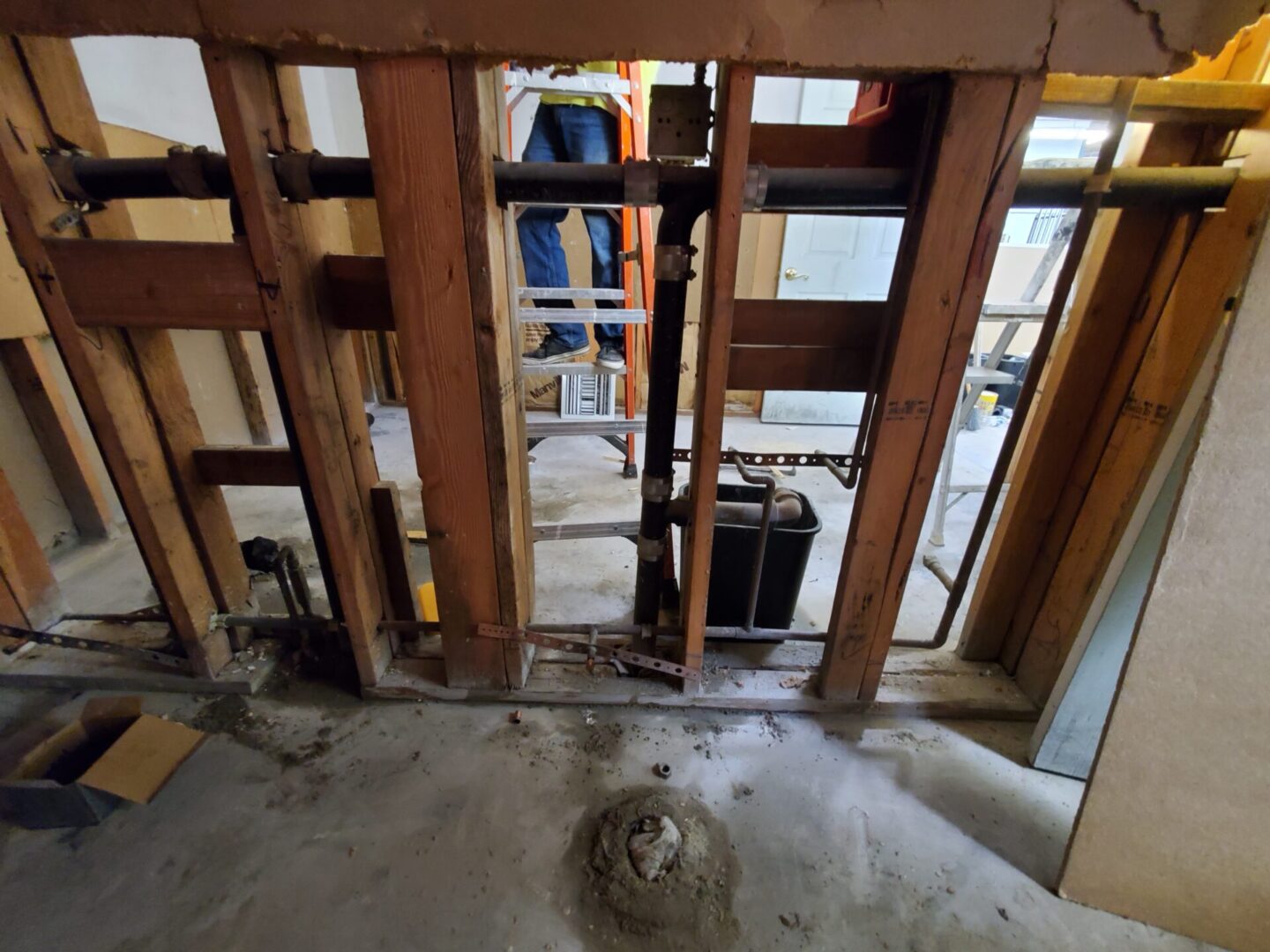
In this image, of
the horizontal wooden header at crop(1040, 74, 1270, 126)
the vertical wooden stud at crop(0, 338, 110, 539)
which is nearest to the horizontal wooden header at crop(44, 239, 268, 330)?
the vertical wooden stud at crop(0, 338, 110, 539)

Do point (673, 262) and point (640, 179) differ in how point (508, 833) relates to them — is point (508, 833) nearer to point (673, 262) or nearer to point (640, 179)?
point (673, 262)

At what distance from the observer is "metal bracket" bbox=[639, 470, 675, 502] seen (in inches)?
51.1

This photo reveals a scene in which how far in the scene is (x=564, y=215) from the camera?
8.03ft

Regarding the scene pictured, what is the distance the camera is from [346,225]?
154 inches

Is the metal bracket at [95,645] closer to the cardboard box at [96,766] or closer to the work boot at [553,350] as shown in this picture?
the cardboard box at [96,766]

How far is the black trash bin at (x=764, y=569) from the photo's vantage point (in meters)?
1.47

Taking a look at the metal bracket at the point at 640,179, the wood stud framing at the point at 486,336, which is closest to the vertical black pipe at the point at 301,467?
the wood stud framing at the point at 486,336

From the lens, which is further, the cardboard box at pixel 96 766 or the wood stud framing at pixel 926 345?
the cardboard box at pixel 96 766

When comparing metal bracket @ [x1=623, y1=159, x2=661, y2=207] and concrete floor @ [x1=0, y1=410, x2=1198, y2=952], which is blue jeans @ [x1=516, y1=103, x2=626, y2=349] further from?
concrete floor @ [x1=0, y1=410, x2=1198, y2=952]

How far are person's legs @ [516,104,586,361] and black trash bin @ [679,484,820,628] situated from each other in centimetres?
137

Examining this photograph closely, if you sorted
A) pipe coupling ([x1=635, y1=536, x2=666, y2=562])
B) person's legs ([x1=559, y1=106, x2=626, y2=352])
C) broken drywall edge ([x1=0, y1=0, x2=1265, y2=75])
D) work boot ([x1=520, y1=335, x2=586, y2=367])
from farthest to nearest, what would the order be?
work boot ([x1=520, y1=335, x2=586, y2=367]), person's legs ([x1=559, y1=106, x2=626, y2=352]), pipe coupling ([x1=635, y1=536, x2=666, y2=562]), broken drywall edge ([x1=0, y1=0, x2=1265, y2=75])

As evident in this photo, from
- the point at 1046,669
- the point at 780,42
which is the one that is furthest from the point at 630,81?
the point at 1046,669

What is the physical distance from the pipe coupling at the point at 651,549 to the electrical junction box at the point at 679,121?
A: 2.88 ft

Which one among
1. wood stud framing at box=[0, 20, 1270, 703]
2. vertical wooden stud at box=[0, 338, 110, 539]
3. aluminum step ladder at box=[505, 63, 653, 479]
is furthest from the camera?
aluminum step ladder at box=[505, 63, 653, 479]
